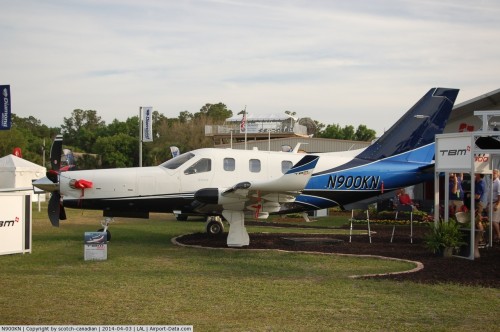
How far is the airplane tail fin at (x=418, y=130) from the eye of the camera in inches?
727

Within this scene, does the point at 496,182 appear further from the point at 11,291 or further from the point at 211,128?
the point at 211,128

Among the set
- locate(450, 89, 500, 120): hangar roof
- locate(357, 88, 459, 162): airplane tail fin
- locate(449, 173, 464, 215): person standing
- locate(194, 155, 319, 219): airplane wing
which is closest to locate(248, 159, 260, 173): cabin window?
locate(194, 155, 319, 219): airplane wing

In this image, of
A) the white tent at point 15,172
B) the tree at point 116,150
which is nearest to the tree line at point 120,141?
the tree at point 116,150

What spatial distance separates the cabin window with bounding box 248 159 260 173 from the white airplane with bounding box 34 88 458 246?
30 mm

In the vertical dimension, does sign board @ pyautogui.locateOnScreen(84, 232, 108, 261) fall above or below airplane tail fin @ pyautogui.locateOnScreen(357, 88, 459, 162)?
below

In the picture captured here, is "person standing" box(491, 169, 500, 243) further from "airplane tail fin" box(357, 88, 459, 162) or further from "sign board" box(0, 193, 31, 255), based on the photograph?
"sign board" box(0, 193, 31, 255)

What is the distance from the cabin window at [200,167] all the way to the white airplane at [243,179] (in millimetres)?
29

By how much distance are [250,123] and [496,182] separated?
186 feet

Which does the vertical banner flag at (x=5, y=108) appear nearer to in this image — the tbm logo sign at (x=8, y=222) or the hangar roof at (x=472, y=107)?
the tbm logo sign at (x=8, y=222)

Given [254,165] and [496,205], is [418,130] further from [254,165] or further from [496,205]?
[254,165]

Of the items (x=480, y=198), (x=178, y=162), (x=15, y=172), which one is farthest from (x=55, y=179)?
(x=15, y=172)

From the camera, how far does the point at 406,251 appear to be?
51.7 ft

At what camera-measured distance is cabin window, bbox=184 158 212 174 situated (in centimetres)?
1773

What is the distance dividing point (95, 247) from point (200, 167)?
16.0 feet
